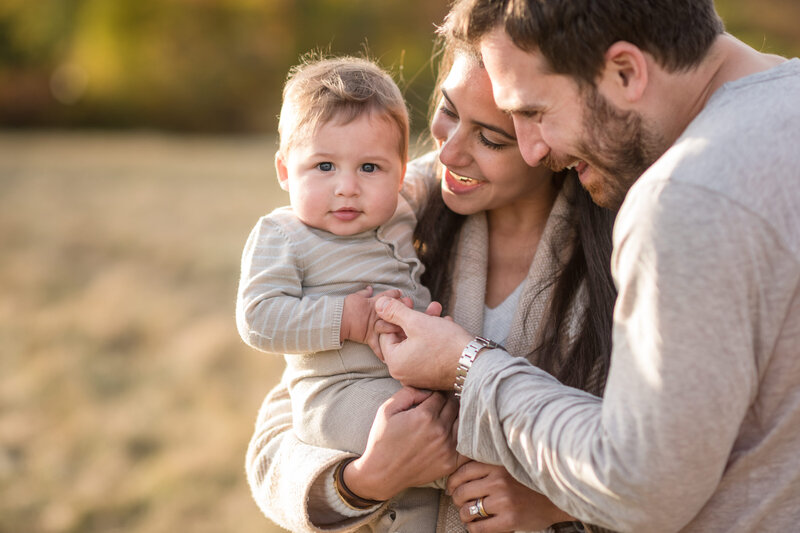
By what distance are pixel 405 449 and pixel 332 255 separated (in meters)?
0.54

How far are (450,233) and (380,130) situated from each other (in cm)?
41

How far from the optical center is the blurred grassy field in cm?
488

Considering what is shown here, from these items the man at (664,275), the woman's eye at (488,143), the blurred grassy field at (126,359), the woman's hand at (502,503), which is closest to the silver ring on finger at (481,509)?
the woman's hand at (502,503)

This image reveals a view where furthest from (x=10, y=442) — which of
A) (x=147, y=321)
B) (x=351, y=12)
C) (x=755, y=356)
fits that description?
(x=351, y=12)

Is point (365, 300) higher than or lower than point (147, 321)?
higher

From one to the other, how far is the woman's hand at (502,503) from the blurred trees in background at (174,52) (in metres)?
14.3

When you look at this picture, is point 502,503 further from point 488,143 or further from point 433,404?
point 488,143

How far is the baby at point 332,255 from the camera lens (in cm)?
210

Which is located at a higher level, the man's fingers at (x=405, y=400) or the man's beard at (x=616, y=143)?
the man's beard at (x=616, y=143)

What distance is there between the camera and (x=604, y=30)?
1.67m

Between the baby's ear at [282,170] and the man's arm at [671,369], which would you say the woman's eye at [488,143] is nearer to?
the baby's ear at [282,170]

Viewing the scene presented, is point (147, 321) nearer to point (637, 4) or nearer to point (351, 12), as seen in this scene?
point (637, 4)

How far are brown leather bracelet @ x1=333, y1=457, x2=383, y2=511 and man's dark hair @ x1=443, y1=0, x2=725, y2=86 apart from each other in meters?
1.07

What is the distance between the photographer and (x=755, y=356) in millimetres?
1467
